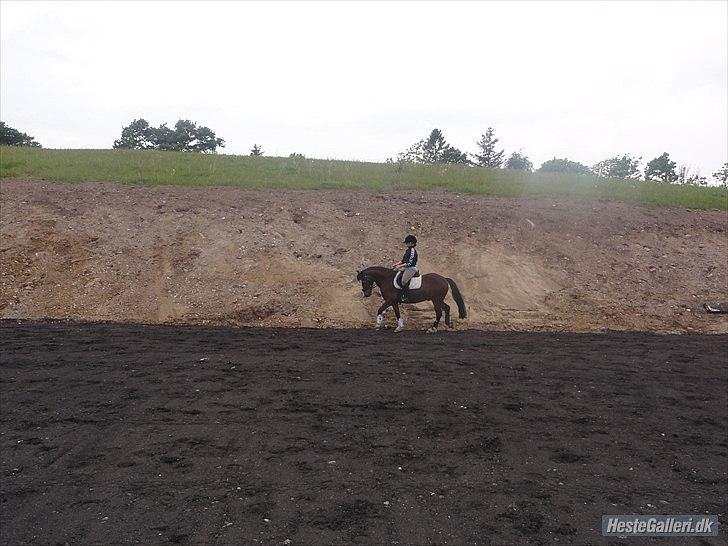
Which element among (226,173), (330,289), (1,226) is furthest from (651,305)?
(1,226)

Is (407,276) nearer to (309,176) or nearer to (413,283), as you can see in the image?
(413,283)

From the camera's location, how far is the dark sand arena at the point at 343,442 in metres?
5.57

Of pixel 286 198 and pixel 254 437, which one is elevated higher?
pixel 286 198

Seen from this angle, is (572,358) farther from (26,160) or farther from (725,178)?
(725,178)

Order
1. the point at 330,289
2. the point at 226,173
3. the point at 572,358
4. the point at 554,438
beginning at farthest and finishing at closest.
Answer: the point at 226,173, the point at 330,289, the point at 572,358, the point at 554,438

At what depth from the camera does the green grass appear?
21969 millimetres

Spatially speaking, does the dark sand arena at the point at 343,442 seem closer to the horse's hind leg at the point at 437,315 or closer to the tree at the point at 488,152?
the horse's hind leg at the point at 437,315

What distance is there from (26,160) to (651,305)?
88.9 feet

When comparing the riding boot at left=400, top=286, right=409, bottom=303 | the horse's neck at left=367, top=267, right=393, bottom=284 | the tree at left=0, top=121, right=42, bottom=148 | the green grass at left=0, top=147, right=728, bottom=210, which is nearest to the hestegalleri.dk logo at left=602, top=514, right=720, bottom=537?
the riding boot at left=400, top=286, right=409, bottom=303

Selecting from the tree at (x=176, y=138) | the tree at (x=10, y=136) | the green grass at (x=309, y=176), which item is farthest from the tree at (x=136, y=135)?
the green grass at (x=309, y=176)

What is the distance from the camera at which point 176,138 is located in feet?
202

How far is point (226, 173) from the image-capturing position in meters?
23.1

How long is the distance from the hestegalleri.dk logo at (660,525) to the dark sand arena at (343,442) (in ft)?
0.49

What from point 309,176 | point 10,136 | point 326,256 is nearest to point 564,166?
point 309,176
